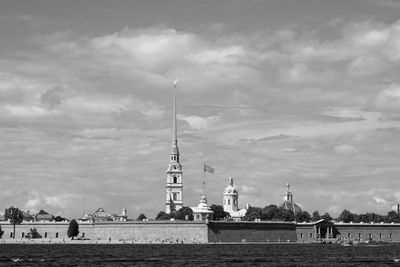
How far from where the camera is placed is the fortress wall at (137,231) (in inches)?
6220


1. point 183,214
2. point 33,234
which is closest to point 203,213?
point 183,214

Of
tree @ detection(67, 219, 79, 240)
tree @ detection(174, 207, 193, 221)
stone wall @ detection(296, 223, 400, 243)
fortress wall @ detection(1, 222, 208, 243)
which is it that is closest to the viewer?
fortress wall @ detection(1, 222, 208, 243)

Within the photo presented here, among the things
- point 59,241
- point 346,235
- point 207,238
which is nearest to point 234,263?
point 207,238

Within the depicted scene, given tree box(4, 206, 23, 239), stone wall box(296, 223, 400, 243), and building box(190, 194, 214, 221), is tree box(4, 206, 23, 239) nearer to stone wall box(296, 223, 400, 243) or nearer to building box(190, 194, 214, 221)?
building box(190, 194, 214, 221)

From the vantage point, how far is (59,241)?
170875mm

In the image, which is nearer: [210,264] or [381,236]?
[210,264]

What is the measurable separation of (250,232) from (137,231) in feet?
72.6

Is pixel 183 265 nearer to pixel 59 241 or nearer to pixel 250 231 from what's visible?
pixel 250 231

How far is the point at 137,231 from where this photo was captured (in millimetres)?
165000

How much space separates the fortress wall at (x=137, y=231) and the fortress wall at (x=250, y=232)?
2316mm

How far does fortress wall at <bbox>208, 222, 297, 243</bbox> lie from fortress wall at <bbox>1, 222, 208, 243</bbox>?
91.2 inches

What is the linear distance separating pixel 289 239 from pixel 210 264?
91900 millimetres

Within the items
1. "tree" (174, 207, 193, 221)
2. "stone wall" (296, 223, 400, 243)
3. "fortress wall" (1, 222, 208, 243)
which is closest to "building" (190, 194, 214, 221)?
"fortress wall" (1, 222, 208, 243)

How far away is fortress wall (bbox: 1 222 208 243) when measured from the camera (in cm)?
15800
